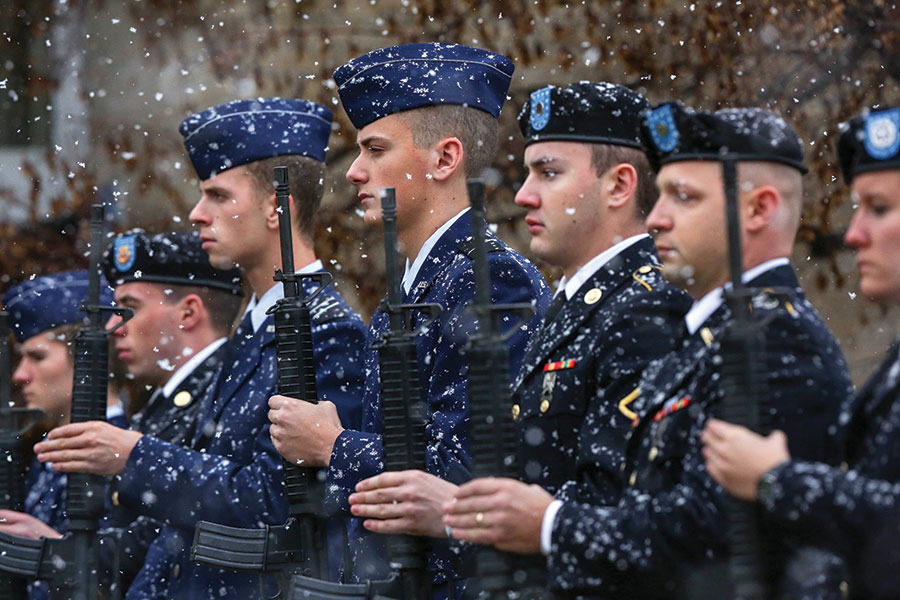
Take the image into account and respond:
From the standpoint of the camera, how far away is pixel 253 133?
6324 millimetres

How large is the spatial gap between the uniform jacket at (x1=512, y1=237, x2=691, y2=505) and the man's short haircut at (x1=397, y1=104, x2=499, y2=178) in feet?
3.48

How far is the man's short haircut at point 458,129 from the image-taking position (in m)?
5.36

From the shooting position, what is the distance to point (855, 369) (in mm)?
8797

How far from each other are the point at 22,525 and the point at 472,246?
268cm

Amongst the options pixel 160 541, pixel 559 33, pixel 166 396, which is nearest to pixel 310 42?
pixel 559 33

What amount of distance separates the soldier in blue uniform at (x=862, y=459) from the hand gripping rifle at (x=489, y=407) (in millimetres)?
717

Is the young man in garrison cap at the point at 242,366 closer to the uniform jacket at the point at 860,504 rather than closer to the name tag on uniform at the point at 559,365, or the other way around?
the name tag on uniform at the point at 559,365

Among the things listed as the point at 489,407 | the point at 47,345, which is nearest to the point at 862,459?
→ the point at 489,407

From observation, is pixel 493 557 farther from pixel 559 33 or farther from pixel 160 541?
pixel 559 33

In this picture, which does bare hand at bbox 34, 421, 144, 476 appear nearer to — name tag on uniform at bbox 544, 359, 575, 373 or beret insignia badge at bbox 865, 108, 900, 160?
name tag on uniform at bbox 544, 359, 575, 373

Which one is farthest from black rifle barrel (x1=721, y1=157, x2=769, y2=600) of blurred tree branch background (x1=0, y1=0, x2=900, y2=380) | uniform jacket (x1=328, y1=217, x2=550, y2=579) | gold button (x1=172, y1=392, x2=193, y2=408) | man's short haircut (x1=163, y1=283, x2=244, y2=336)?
blurred tree branch background (x1=0, y1=0, x2=900, y2=380)

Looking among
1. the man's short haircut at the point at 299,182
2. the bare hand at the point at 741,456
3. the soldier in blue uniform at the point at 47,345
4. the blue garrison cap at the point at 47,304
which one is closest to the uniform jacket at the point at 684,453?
the bare hand at the point at 741,456

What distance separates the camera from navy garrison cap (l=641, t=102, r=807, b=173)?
377 cm

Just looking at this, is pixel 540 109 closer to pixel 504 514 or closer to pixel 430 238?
pixel 430 238
